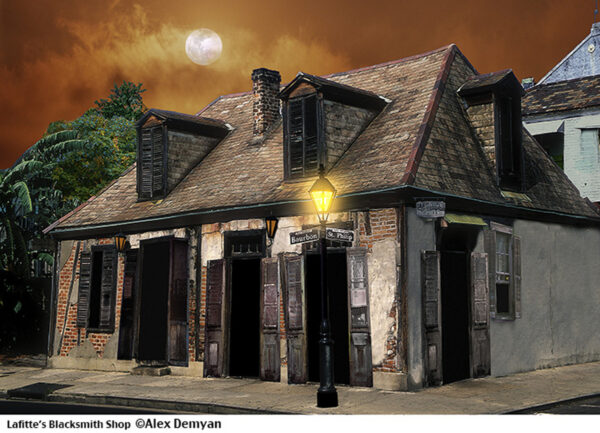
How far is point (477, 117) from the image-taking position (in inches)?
622

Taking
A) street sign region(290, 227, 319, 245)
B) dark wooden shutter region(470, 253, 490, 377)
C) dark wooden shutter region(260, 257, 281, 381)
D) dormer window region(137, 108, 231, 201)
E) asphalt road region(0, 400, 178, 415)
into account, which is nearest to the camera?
street sign region(290, 227, 319, 245)

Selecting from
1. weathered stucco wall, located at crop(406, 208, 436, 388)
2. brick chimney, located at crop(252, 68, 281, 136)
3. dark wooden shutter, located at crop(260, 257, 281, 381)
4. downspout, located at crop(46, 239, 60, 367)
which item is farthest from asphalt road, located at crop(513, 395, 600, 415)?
downspout, located at crop(46, 239, 60, 367)

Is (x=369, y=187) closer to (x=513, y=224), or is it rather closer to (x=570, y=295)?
(x=513, y=224)

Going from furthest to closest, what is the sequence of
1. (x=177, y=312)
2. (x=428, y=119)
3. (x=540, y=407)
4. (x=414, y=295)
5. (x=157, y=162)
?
(x=157, y=162), (x=177, y=312), (x=428, y=119), (x=414, y=295), (x=540, y=407)

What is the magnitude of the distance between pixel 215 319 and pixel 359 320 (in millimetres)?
3425

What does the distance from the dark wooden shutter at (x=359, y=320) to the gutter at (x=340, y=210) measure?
36.2 inches

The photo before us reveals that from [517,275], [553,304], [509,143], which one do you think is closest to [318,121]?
[509,143]

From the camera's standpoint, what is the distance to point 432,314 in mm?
13383

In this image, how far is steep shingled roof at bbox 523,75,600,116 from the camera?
22500 mm

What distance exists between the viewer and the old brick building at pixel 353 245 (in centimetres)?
1338

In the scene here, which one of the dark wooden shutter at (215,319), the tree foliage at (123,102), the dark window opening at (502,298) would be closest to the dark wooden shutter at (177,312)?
the dark wooden shutter at (215,319)

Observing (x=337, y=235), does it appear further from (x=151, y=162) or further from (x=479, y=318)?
(x=151, y=162)

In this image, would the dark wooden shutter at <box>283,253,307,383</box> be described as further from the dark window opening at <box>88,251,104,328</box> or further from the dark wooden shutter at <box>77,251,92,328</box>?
the dark wooden shutter at <box>77,251,92,328</box>

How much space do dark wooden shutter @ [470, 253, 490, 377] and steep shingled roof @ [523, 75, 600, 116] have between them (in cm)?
987
